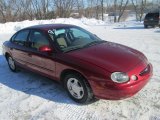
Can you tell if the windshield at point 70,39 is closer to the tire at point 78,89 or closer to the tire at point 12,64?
the tire at point 78,89

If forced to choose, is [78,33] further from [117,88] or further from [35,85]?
[117,88]

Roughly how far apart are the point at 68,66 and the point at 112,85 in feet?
3.32

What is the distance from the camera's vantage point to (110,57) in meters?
4.16

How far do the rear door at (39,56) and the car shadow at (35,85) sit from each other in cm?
45

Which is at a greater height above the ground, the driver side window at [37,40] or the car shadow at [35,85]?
the driver side window at [37,40]

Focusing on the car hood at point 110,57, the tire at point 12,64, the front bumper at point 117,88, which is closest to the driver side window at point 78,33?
the car hood at point 110,57

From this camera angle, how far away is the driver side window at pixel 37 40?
494cm

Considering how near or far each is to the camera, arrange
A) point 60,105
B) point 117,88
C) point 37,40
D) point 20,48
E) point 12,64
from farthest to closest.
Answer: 1. point 12,64
2. point 20,48
3. point 37,40
4. point 60,105
5. point 117,88

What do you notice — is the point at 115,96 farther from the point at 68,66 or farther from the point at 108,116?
the point at 68,66

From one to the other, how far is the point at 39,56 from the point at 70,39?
82 centimetres

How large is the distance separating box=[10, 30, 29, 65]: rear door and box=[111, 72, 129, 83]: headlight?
2.67 metres

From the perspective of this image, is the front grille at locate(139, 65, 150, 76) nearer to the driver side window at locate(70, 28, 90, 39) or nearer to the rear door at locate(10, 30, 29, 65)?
the driver side window at locate(70, 28, 90, 39)

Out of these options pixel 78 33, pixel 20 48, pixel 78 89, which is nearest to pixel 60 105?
pixel 78 89

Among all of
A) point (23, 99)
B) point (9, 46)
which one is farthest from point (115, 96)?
point (9, 46)
